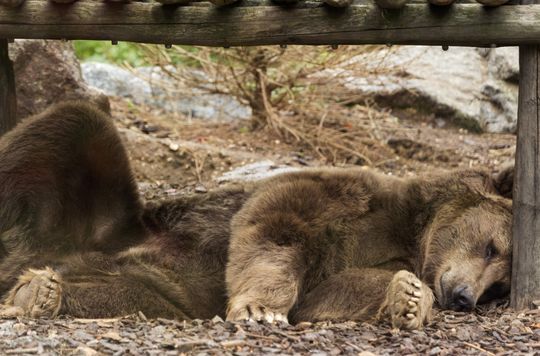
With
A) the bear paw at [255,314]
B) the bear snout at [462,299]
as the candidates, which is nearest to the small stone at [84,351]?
the bear paw at [255,314]

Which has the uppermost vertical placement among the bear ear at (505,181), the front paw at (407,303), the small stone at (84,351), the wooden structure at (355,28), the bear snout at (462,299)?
the wooden structure at (355,28)

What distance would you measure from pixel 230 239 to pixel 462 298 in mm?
1581

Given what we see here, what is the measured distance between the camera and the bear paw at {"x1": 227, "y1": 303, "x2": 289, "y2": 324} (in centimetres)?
507

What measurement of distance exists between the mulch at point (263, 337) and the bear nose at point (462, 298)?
17cm

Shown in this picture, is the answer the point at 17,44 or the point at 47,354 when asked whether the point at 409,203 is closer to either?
the point at 47,354

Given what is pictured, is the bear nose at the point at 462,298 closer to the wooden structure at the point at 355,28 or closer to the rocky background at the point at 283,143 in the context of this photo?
the rocky background at the point at 283,143

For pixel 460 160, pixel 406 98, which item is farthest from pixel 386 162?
pixel 406 98

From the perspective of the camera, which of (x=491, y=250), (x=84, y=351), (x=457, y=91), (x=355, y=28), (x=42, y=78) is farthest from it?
(x=457, y=91)

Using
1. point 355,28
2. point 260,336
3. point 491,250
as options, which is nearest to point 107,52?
point 355,28

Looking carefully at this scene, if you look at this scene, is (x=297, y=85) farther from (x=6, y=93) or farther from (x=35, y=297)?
(x=35, y=297)

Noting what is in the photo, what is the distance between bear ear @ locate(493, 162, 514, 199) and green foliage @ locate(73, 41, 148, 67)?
844cm

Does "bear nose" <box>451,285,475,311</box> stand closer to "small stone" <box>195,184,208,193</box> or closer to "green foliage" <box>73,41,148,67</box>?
"small stone" <box>195,184,208,193</box>

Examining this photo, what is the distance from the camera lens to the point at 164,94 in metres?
11.4

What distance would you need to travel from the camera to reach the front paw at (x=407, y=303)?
496 centimetres
